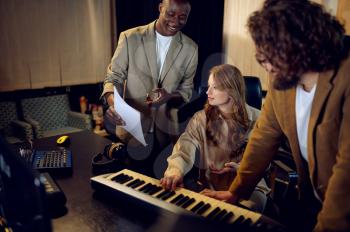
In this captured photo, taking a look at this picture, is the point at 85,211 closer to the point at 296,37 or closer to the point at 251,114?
the point at 296,37

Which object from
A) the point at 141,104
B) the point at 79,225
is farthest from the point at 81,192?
the point at 141,104

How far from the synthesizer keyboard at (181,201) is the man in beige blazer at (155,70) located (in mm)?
1139

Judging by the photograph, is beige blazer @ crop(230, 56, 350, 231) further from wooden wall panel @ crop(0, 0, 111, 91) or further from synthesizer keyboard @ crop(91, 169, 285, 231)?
wooden wall panel @ crop(0, 0, 111, 91)

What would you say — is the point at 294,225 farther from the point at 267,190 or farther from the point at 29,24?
the point at 29,24

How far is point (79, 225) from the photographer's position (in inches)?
43.4

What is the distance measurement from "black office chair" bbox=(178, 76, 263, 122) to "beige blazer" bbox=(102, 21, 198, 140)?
17cm

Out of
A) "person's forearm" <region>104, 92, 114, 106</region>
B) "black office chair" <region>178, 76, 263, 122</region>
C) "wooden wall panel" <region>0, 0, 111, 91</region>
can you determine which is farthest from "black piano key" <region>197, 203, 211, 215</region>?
"wooden wall panel" <region>0, 0, 111, 91</region>

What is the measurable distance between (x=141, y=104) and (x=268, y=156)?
1.36 meters

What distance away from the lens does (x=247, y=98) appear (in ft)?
8.44

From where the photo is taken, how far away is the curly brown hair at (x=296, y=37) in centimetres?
104

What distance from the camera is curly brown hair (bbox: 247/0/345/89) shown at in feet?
3.40

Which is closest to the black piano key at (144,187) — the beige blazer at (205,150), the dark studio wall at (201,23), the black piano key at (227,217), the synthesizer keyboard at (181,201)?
the synthesizer keyboard at (181,201)

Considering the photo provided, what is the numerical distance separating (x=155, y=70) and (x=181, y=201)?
5.03ft

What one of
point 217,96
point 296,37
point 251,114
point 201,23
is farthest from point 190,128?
point 201,23
